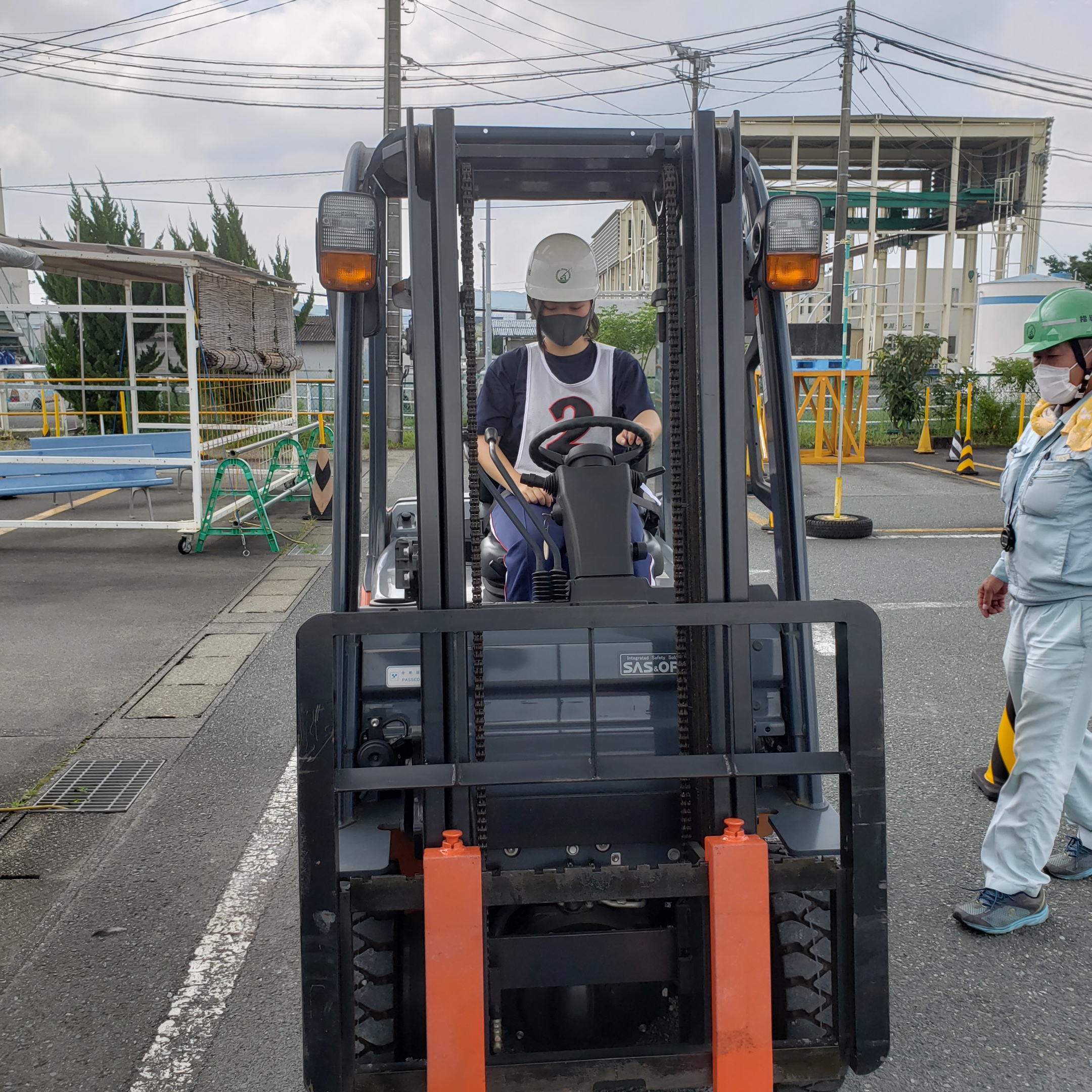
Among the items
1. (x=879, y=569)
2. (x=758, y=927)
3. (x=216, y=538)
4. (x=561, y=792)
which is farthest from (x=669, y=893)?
(x=216, y=538)

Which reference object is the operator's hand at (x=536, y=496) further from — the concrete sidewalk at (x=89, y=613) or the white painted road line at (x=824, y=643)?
the white painted road line at (x=824, y=643)

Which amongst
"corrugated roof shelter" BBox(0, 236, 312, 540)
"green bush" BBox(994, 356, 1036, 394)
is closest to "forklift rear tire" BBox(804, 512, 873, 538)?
"corrugated roof shelter" BBox(0, 236, 312, 540)

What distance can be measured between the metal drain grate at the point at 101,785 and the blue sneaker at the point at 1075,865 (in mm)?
3862

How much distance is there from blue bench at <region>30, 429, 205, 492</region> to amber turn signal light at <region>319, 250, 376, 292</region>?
8524 mm

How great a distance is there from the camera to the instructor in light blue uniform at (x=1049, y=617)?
10.9ft

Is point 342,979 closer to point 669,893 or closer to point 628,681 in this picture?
point 669,893

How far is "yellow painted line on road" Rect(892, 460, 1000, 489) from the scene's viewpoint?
15.3 m

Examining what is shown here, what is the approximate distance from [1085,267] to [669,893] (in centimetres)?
4803

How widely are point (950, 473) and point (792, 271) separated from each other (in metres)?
15.5

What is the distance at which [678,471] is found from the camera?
260 cm

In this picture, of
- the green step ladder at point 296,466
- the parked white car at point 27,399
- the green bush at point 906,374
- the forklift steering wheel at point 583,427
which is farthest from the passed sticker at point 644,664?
the green bush at point 906,374

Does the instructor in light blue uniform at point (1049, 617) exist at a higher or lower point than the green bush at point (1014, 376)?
lower

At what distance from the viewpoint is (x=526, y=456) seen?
11.5ft

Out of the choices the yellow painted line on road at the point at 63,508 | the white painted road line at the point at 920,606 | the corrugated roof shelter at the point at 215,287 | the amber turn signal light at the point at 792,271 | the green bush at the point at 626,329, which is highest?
the green bush at the point at 626,329
